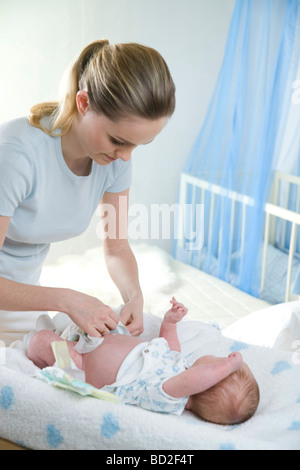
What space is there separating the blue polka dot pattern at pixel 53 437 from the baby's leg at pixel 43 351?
28 cm

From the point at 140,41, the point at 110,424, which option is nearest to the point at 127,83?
the point at 110,424

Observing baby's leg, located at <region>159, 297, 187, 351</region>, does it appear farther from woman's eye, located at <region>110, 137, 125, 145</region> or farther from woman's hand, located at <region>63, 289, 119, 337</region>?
woman's eye, located at <region>110, 137, 125, 145</region>

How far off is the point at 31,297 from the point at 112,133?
15.0 inches

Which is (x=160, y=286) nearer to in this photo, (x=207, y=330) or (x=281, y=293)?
(x=281, y=293)

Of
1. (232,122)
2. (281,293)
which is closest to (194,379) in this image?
(281,293)

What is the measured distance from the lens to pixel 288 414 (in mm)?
1128

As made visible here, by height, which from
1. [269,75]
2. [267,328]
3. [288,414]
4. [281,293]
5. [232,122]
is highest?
[269,75]

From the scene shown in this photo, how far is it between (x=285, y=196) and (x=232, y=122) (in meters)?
0.66

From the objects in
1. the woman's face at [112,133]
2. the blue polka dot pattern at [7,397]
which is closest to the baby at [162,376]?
the blue polka dot pattern at [7,397]

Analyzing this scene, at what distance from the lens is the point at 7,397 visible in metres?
1.03

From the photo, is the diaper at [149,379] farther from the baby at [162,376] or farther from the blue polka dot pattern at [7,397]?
the blue polka dot pattern at [7,397]

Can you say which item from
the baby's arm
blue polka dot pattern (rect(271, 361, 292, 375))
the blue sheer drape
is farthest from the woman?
the blue sheer drape

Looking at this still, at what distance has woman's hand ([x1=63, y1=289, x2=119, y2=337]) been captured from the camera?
1163 mm

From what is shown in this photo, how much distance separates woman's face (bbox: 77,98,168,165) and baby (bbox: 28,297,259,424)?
16.8 inches
